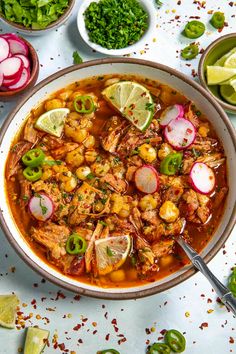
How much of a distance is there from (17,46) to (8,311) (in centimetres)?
239

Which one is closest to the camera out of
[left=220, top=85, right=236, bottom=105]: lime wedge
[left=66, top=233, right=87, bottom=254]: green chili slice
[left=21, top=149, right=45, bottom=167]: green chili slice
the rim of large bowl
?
the rim of large bowl

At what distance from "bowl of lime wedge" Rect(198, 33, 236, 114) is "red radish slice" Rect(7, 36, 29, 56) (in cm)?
160

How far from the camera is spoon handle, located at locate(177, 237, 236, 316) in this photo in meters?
5.38

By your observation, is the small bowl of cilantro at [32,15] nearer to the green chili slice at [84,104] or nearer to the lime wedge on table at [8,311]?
the green chili slice at [84,104]

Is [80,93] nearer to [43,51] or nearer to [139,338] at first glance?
[43,51]

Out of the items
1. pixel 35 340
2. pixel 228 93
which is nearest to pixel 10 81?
pixel 228 93

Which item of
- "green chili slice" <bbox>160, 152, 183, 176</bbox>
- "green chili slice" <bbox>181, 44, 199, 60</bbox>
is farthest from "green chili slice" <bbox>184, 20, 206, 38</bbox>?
"green chili slice" <bbox>160, 152, 183, 176</bbox>

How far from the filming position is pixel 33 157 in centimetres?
590

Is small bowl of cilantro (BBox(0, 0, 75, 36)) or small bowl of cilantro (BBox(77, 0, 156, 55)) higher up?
small bowl of cilantro (BBox(0, 0, 75, 36))

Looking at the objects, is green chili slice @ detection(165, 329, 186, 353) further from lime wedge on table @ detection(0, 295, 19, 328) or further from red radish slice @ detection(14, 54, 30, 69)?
red radish slice @ detection(14, 54, 30, 69)

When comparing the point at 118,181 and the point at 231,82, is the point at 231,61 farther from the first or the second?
the point at 118,181

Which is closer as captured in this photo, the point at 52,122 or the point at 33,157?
the point at 33,157

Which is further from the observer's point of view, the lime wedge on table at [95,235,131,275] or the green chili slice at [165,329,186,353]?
the green chili slice at [165,329,186,353]

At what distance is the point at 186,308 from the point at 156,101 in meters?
1.88
